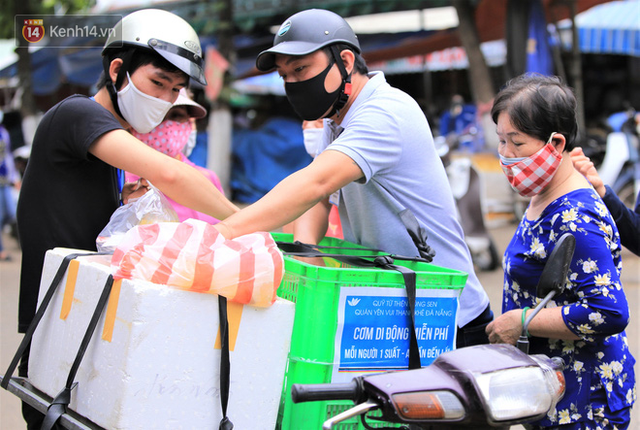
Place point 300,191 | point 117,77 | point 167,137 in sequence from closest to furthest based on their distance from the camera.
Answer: point 300,191 → point 117,77 → point 167,137

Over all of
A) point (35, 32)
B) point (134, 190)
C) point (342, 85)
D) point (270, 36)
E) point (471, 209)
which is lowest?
point (471, 209)

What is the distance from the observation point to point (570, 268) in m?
2.09

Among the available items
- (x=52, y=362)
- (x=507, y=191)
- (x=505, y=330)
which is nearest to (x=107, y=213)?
(x=52, y=362)

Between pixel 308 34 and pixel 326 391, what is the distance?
1.22 metres

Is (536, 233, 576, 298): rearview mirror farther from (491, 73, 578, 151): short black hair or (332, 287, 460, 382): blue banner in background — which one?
(491, 73, 578, 151): short black hair

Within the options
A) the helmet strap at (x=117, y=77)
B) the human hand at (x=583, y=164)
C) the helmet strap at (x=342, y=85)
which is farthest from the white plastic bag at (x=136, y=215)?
the human hand at (x=583, y=164)

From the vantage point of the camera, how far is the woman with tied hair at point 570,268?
6.76 ft

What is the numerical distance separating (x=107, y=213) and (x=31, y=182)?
10.5 inches

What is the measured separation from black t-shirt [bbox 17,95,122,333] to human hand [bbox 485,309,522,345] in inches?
55.0

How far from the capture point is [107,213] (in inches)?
92.0

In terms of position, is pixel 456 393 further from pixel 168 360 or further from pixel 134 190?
pixel 134 190

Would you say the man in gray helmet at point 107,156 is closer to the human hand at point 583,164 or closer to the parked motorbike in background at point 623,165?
the human hand at point 583,164

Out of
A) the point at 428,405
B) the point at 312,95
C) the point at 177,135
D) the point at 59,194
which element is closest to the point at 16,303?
the point at 177,135

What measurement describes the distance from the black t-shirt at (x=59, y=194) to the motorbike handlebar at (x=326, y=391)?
1.14 metres
